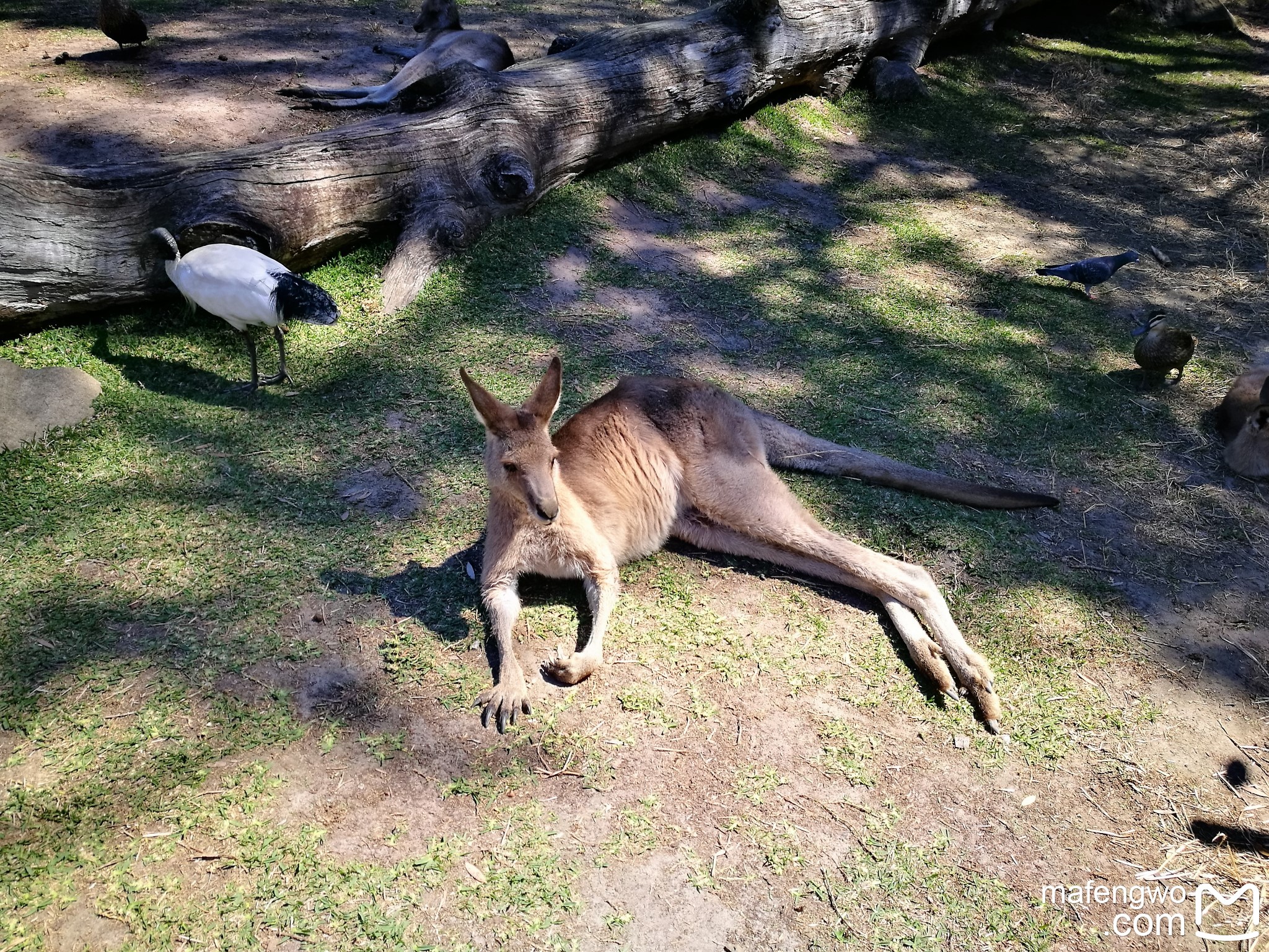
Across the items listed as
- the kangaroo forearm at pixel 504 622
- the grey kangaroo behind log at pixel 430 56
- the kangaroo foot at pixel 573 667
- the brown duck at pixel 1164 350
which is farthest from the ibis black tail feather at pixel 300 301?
the brown duck at pixel 1164 350

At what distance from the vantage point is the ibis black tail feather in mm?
4273

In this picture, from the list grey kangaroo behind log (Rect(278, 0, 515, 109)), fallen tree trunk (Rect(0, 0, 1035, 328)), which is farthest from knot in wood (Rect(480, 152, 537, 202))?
grey kangaroo behind log (Rect(278, 0, 515, 109))

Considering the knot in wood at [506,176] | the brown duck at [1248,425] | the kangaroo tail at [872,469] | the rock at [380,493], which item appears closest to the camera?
the rock at [380,493]

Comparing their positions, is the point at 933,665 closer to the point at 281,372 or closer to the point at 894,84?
the point at 281,372

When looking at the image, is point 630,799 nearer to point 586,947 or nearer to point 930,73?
point 586,947

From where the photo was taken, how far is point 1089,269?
601cm

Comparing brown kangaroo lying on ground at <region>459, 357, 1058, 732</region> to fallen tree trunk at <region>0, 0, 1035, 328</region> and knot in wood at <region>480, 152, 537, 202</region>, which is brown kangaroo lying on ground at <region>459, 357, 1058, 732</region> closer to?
fallen tree trunk at <region>0, 0, 1035, 328</region>

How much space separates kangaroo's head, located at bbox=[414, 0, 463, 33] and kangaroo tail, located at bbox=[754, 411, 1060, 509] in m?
5.81

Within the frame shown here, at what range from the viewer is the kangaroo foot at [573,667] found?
3.19 metres

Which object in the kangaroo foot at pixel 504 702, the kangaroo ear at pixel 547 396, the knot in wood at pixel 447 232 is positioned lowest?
the kangaroo foot at pixel 504 702

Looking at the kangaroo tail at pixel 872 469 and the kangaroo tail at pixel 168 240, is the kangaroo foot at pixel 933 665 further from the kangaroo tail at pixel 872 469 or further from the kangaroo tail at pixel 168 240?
the kangaroo tail at pixel 168 240

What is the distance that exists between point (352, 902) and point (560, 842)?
618 millimetres

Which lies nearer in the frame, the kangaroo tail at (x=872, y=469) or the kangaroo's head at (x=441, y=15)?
the kangaroo tail at (x=872, y=469)

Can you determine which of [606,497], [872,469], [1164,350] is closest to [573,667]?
[606,497]
